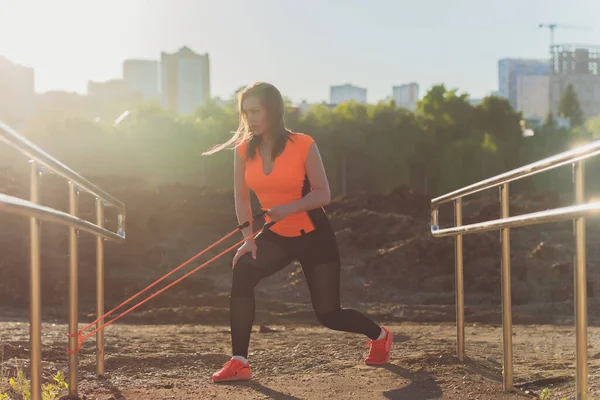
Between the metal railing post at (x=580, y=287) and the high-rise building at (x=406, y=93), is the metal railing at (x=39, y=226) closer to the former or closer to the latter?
the metal railing post at (x=580, y=287)

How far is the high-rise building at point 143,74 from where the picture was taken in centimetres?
18262

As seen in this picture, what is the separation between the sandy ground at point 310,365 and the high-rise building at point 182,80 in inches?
5671

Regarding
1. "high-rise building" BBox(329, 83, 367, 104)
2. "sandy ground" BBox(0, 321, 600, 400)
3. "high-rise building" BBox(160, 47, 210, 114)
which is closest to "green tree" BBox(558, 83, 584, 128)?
"high-rise building" BBox(160, 47, 210, 114)

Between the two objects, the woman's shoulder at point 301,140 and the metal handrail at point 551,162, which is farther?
the woman's shoulder at point 301,140

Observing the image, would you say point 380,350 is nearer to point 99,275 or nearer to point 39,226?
point 99,275

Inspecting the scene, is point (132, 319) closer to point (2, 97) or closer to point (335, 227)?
point (335, 227)

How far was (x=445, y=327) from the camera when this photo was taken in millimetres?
10891

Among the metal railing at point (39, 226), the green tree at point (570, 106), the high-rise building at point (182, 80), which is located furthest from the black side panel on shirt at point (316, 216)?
the high-rise building at point (182, 80)

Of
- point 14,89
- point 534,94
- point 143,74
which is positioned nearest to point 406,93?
point 534,94

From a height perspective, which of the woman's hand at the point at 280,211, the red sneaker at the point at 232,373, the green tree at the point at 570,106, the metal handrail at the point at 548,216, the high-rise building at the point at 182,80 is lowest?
the red sneaker at the point at 232,373

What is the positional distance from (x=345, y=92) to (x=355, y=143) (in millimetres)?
135811

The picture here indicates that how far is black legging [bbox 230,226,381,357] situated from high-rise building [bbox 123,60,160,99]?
178854 millimetres

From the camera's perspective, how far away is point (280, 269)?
5.12 meters

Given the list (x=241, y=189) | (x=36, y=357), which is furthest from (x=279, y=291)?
(x=36, y=357)
